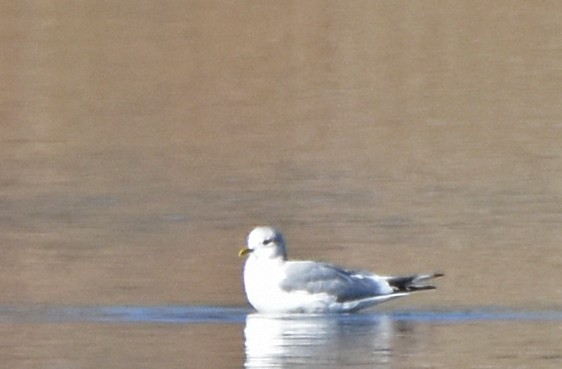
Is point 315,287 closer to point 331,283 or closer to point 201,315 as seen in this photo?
point 331,283

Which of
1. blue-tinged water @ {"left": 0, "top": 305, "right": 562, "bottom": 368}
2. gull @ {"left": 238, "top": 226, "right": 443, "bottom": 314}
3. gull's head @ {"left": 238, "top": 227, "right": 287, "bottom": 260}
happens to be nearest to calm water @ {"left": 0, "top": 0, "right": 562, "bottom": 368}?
blue-tinged water @ {"left": 0, "top": 305, "right": 562, "bottom": 368}

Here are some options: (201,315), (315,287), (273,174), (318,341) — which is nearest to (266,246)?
(315,287)

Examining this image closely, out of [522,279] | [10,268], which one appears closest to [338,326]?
[522,279]

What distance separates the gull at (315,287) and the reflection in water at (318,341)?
0.10 m

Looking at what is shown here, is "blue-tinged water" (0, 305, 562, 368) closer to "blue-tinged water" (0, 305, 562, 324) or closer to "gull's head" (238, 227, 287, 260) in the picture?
"blue-tinged water" (0, 305, 562, 324)

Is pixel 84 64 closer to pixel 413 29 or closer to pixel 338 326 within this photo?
pixel 413 29

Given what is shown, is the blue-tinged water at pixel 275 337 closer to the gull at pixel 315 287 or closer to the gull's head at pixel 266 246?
the gull at pixel 315 287

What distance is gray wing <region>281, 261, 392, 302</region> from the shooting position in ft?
42.1

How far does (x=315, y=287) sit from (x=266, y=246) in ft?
1.62

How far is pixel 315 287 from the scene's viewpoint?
12.8 m

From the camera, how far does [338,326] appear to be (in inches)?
483

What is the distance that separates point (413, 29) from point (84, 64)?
3.41 metres

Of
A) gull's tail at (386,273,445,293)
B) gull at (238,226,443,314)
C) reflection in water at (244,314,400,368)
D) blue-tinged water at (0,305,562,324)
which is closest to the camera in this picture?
reflection in water at (244,314,400,368)

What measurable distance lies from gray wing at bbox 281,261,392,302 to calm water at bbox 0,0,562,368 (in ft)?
0.57
